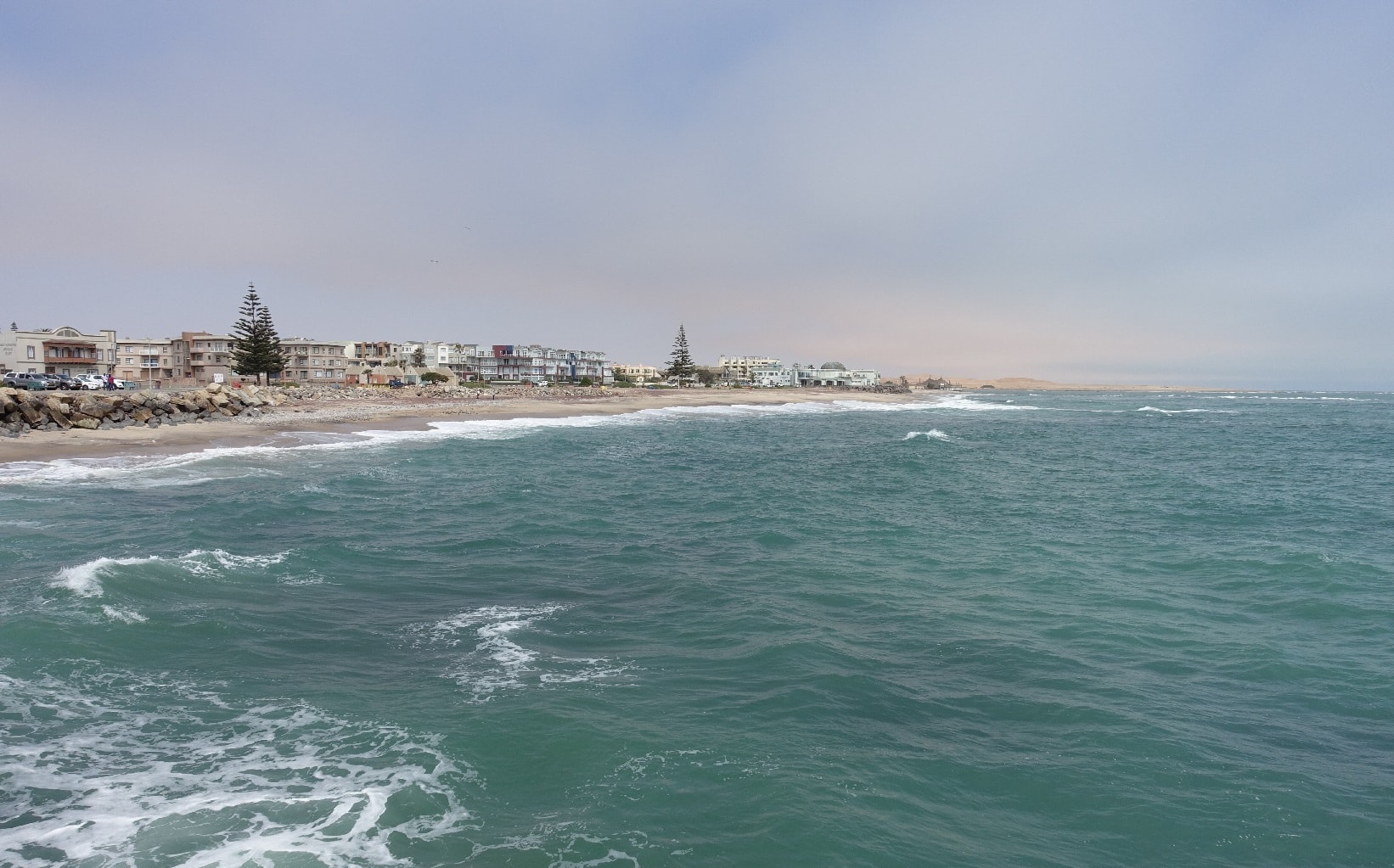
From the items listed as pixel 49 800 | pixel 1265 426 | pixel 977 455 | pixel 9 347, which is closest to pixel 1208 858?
pixel 49 800

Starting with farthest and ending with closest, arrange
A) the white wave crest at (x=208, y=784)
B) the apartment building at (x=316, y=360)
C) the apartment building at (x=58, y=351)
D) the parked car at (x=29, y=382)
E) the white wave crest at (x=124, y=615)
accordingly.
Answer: the apartment building at (x=316, y=360), the apartment building at (x=58, y=351), the parked car at (x=29, y=382), the white wave crest at (x=124, y=615), the white wave crest at (x=208, y=784)

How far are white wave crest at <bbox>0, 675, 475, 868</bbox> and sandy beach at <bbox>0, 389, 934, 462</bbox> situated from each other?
2510 cm

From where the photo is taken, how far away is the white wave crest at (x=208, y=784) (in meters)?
5.99

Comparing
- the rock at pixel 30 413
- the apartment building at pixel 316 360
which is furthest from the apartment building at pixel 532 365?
the rock at pixel 30 413

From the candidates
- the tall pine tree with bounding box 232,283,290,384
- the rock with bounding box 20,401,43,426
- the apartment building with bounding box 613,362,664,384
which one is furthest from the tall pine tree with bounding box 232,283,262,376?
the apartment building with bounding box 613,362,664,384

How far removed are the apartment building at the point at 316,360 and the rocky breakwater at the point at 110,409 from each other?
57.2 meters

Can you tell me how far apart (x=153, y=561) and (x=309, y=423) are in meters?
Result: 34.4

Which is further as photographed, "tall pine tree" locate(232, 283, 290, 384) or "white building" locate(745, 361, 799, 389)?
"white building" locate(745, 361, 799, 389)

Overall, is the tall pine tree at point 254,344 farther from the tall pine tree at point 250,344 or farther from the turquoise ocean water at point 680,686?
the turquoise ocean water at point 680,686

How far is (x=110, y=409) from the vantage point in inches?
1480

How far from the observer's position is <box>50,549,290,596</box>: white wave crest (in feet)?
39.7

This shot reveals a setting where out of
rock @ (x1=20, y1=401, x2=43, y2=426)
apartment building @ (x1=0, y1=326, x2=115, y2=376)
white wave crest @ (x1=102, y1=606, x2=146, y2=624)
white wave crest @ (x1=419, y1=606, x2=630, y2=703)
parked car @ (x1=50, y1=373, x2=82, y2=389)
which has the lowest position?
white wave crest @ (x1=419, y1=606, x2=630, y2=703)

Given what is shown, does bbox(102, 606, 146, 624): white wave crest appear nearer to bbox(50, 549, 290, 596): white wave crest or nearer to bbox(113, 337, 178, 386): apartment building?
bbox(50, 549, 290, 596): white wave crest

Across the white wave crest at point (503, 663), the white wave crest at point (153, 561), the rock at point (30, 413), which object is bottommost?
the white wave crest at point (503, 663)
